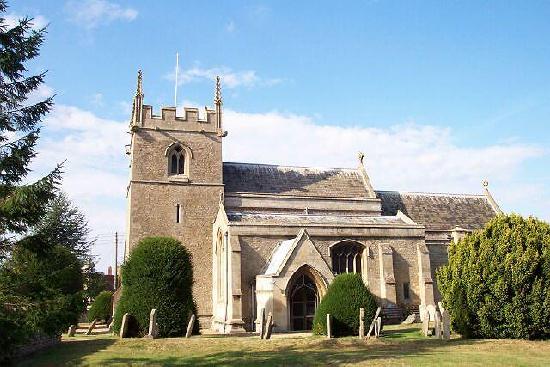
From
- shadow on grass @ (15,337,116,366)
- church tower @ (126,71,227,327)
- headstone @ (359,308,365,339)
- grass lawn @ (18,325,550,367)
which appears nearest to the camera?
grass lawn @ (18,325,550,367)

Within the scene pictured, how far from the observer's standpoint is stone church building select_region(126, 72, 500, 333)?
88.6 ft

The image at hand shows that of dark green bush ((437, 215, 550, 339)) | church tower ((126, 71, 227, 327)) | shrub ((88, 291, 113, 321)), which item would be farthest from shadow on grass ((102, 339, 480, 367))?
shrub ((88, 291, 113, 321))

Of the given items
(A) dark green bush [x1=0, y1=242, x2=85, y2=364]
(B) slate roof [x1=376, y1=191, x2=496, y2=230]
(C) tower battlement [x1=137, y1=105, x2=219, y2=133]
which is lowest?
(A) dark green bush [x1=0, y1=242, x2=85, y2=364]

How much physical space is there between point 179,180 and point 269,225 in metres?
7.64

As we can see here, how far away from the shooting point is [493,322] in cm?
2091

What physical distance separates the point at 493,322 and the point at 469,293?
4.47 feet

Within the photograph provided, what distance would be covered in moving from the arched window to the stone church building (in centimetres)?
6

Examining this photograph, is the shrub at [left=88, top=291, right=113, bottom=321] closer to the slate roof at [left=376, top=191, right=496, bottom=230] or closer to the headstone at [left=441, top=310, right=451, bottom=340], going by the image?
the slate roof at [left=376, top=191, right=496, bottom=230]

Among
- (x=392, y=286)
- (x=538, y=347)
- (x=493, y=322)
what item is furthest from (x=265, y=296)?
(x=538, y=347)

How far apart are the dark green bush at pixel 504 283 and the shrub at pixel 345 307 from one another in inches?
135

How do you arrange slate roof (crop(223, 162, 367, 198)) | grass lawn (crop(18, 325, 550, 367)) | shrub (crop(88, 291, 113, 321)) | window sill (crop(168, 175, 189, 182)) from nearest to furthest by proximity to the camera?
grass lawn (crop(18, 325, 550, 367)) < window sill (crop(168, 175, 189, 182)) < slate roof (crop(223, 162, 367, 198)) < shrub (crop(88, 291, 113, 321))

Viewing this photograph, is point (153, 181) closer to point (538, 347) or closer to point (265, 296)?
point (265, 296)

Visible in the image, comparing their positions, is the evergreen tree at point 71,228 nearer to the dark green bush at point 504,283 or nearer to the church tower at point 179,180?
the church tower at point 179,180

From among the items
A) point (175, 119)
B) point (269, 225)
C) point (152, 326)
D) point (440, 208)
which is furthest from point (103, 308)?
point (440, 208)
